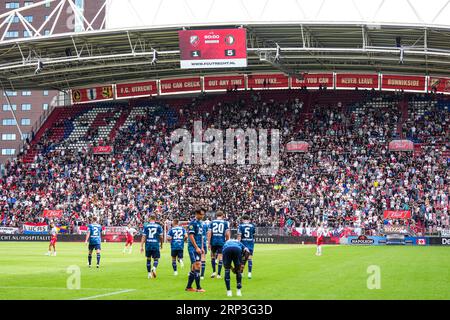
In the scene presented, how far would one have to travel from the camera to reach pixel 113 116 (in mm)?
69750

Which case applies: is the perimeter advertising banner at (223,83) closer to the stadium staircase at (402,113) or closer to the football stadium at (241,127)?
the football stadium at (241,127)

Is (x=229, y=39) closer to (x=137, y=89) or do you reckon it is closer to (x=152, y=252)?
(x=137, y=89)

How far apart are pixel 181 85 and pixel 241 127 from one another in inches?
311

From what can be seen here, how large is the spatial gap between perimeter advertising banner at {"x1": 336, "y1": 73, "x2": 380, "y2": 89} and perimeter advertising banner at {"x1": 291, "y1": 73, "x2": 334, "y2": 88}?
31.0 inches

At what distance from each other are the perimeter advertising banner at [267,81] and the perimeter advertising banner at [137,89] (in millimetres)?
9507

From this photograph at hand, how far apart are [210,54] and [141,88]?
19630 millimetres

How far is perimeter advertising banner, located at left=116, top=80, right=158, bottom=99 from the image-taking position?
6738cm

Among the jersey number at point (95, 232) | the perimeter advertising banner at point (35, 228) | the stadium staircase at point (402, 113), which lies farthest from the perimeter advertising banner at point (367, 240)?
the jersey number at point (95, 232)

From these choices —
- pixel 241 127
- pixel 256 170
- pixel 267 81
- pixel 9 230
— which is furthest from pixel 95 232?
pixel 267 81

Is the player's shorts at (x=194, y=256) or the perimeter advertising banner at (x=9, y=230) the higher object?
the player's shorts at (x=194, y=256)

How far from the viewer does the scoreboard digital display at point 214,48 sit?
48750 millimetres
